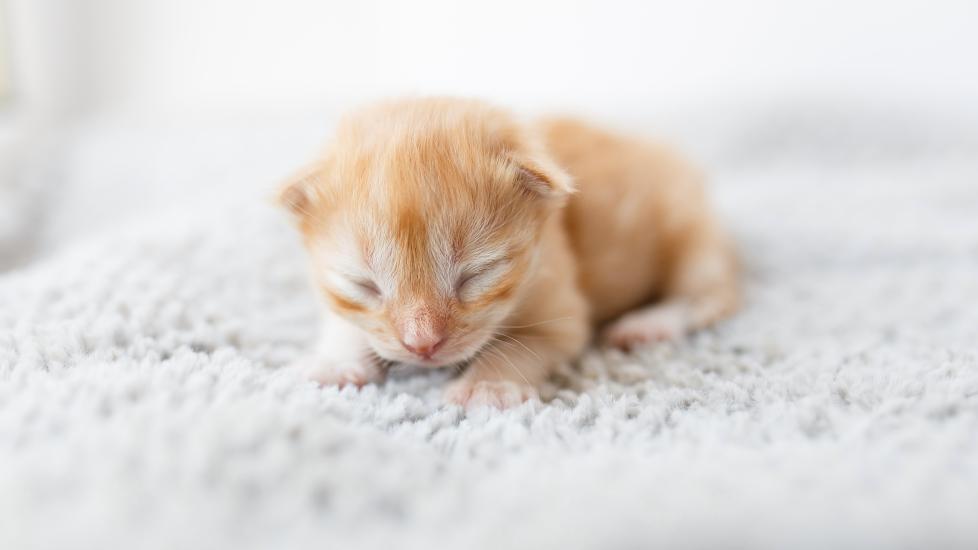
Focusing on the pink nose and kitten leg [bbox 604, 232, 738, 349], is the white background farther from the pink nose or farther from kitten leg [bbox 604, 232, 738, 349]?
the pink nose

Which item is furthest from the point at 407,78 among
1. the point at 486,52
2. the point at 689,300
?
the point at 689,300

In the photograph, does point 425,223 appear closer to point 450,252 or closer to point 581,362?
point 450,252

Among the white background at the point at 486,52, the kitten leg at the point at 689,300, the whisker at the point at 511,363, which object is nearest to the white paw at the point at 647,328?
the kitten leg at the point at 689,300

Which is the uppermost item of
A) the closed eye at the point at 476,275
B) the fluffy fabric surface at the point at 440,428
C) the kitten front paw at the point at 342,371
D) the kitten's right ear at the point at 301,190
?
the kitten's right ear at the point at 301,190

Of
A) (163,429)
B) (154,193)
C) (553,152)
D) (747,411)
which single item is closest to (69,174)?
(154,193)

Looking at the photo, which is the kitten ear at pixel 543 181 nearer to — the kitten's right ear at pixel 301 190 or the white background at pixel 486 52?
the kitten's right ear at pixel 301 190
